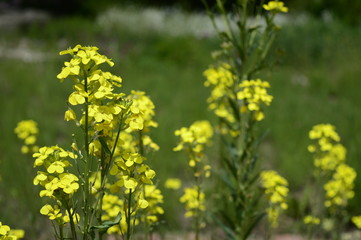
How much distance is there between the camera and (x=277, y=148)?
4.35m

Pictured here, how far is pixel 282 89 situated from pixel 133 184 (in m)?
4.69

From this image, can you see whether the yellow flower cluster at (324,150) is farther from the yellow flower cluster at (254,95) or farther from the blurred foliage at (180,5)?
the blurred foliage at (180,5)

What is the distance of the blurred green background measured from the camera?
3.62 m

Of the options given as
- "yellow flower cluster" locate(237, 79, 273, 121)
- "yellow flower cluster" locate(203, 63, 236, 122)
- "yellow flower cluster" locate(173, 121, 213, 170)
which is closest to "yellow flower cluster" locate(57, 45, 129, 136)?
"yellow flower cluster" locate(173, 121, 213, 170)

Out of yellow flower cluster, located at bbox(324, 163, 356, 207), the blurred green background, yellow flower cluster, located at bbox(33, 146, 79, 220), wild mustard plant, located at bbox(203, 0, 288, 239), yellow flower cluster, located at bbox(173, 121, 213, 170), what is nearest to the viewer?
yellow flower cluster, located at bbox(33, 146, 79, 220)

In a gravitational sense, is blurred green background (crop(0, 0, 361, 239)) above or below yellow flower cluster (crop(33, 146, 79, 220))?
above

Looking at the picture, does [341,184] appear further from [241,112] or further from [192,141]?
[192,141]

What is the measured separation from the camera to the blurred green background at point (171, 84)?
11.9 feet

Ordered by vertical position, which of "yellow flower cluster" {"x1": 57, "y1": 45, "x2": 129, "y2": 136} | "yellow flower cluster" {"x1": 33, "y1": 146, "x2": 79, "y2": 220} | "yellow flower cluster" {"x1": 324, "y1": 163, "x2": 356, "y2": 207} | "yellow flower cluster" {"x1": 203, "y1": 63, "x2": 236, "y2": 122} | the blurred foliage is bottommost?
"yellow flower cluster" {"x1": 324, "y1": 163, "x2": 356, "y2": 207}

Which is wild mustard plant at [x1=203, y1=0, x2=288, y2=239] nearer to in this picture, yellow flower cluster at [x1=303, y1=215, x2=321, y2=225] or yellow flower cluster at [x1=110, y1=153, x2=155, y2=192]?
yellow flower cluster at [x1=303, y1=215, x2=321, y2=225]

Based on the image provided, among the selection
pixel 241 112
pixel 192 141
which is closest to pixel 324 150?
pixel 241 112

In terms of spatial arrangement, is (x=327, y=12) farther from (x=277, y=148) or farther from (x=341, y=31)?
(x=277, y=148)

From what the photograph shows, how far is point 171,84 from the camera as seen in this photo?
19.8 feet

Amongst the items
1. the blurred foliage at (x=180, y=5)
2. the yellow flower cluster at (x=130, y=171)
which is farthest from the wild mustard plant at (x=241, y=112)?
the blurred foliage at (x=180, y=5)
